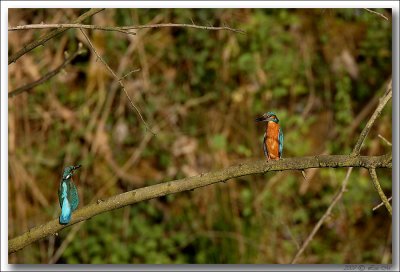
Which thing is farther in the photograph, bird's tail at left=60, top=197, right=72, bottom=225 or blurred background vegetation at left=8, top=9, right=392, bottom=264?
blurred background vegetation at left=8, top=9, right=392, bottom=264

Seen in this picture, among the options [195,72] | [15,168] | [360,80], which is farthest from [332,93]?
[15,168]

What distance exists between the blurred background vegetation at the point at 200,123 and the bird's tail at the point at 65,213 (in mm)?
1536

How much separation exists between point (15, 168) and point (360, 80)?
8.68ft

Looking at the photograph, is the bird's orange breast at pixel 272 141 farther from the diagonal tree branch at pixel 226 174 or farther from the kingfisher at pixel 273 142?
the diagonal tree branch at pixel 226 174

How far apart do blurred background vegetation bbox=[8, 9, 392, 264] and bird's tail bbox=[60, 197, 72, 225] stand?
154 cm

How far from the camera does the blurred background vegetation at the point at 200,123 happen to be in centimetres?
423

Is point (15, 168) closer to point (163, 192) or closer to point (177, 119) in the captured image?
point (177, 119)

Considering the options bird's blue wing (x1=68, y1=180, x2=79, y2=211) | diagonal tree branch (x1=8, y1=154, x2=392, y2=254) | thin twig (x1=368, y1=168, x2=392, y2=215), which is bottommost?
thin twig (x1=368, y1=168, x2=392, y2=215)

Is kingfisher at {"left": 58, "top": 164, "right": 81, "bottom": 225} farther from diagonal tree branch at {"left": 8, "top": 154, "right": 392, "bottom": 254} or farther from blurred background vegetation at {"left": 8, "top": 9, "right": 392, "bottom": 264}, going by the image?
blurred background vegetation at {"left": 8, "top": 9, "right": 392, "bottom": 264}

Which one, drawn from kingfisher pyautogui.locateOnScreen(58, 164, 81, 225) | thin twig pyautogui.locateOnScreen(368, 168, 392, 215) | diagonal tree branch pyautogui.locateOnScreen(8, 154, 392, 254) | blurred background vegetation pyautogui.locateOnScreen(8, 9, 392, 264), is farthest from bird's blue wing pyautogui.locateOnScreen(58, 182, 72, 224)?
blurred background vegetation pyautogui.locateOnScreen(8, 9, 392, 264)

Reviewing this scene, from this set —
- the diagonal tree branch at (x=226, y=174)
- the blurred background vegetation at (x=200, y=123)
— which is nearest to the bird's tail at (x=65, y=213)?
the diagonal tree branch at (x=226, y=174)

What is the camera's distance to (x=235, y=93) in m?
4.57

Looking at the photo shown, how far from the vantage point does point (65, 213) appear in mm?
2514

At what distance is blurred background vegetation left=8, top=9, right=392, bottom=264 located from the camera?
423 cm
